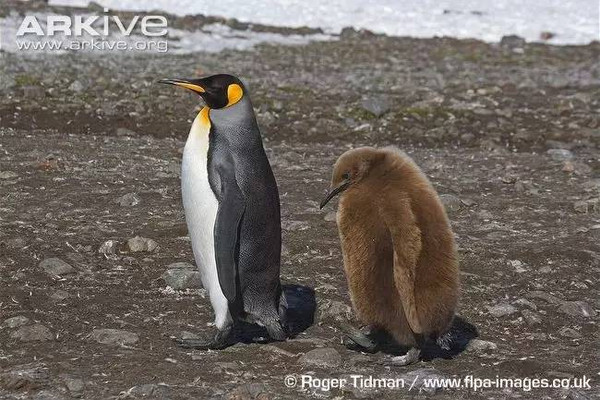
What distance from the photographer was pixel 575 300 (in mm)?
5379

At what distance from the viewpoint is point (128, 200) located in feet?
22.0

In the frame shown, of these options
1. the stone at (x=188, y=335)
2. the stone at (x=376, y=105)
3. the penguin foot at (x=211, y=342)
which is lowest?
the stone at (x=188, y=335)

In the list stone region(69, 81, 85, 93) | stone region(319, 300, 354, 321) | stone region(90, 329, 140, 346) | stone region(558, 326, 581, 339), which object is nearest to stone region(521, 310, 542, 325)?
stone region(558, 326, 581, 339)

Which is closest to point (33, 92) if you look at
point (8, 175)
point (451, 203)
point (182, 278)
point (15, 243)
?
point (8, 175)

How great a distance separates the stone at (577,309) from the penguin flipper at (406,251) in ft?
4.03

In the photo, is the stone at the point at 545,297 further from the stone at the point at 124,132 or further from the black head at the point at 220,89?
the stone at the point at 124,132

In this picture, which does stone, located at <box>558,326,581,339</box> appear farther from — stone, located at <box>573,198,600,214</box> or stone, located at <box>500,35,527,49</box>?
stone, located at <box>500,35,527,49</box>

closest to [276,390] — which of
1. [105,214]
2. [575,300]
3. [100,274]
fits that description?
[100,274]

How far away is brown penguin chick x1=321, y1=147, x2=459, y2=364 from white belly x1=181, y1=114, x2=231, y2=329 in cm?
58

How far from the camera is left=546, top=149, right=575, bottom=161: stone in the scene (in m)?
8.86

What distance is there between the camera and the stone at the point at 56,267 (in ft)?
17.4

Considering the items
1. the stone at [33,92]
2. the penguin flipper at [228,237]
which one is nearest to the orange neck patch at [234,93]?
the penguin flipper at [228,237]

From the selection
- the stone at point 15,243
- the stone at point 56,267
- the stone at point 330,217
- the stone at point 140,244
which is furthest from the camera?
the stone at point 330,217

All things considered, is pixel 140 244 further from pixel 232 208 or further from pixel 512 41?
pixel 512 41
